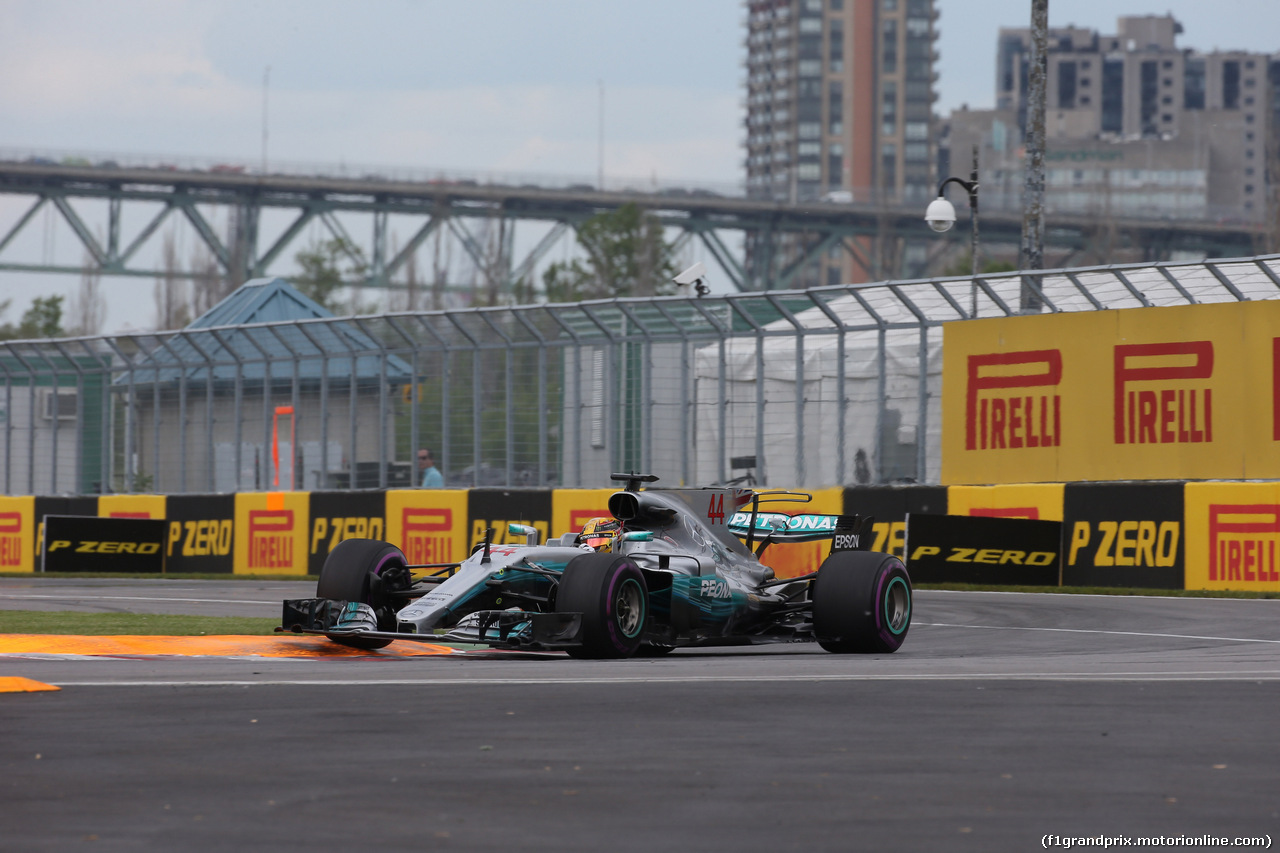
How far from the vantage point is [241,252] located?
91.4m

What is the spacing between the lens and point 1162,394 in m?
19.2

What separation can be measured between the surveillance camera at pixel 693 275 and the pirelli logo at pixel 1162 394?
6.00 m

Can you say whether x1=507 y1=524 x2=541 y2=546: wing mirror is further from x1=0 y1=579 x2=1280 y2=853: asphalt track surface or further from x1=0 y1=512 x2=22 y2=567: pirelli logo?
x1=0 y1=512 x2=22 y2=567: pirelli logo

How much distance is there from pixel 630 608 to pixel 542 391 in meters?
12.9

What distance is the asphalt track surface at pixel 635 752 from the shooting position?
5.21 metres

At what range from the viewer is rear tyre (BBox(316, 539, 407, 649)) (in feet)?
38.7

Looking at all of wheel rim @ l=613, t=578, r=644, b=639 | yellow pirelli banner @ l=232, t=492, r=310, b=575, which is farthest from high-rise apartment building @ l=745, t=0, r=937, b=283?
wheel rim @ l=613, t=578, r=644, b=639

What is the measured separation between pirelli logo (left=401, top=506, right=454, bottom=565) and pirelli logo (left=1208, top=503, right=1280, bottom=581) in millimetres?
10119

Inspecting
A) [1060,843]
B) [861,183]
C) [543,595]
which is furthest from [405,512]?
[861,183]

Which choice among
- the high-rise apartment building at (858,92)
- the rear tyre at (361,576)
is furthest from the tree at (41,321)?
the high-rise apartment building at (858,92)

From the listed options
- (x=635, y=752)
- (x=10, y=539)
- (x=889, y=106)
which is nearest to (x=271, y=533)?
(x=10, y=539)

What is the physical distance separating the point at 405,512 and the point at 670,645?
40.9 feet

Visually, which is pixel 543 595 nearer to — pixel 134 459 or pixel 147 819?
pixel 147 819

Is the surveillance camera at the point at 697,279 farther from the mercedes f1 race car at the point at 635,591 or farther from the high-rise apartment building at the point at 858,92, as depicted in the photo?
the high-rise apartment building at the point at 858,92
